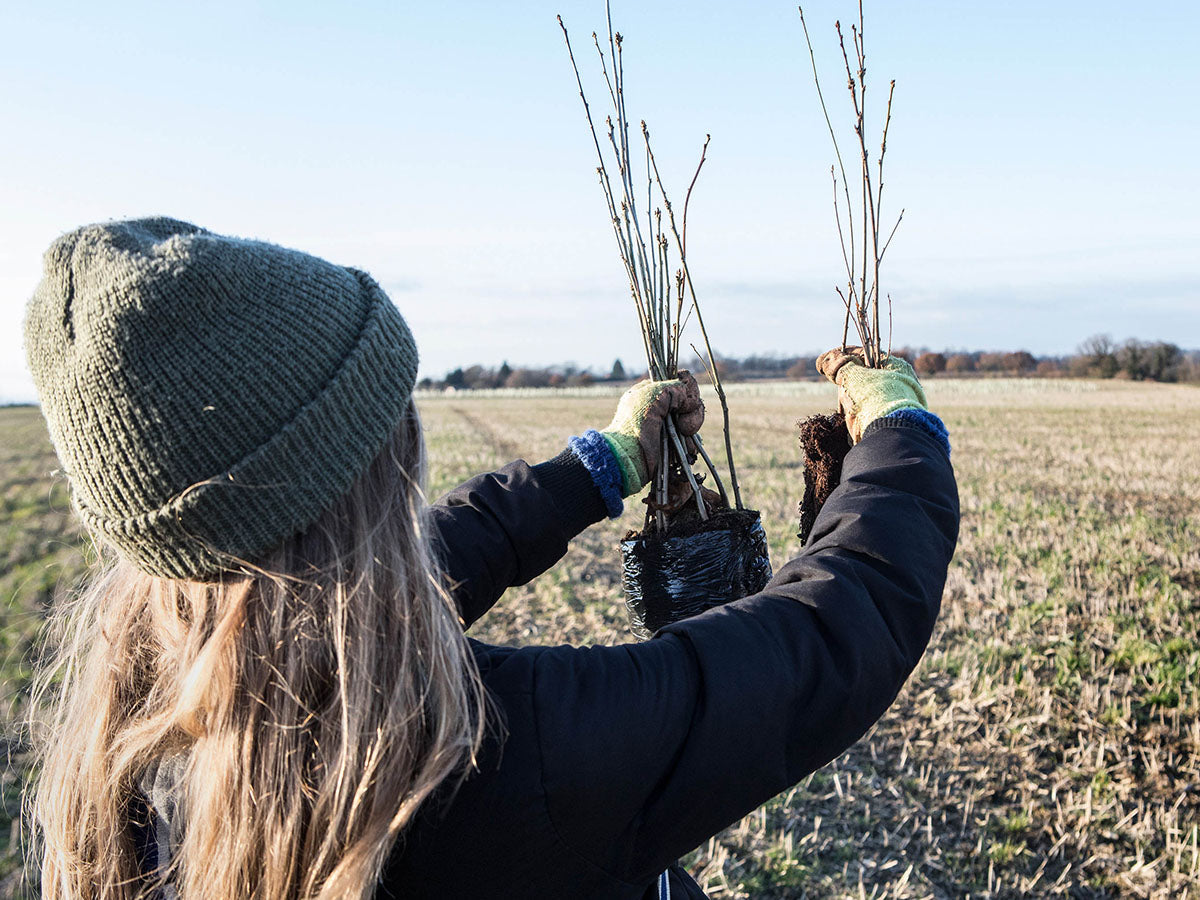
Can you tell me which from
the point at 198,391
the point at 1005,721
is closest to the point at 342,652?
the point at 198,391

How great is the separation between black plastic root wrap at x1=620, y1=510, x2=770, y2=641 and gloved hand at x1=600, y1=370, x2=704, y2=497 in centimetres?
15

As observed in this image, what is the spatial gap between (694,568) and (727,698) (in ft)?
2.65

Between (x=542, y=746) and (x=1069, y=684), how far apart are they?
3.87 meters

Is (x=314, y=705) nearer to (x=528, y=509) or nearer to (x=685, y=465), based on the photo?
(x=528, y=509)

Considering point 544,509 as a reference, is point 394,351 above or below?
above

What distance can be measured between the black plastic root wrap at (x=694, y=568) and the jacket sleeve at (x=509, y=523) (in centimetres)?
20

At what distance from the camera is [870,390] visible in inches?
59.2

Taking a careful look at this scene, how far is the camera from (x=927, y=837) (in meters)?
3.10

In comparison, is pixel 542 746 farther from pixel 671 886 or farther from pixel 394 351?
pixel 671 886

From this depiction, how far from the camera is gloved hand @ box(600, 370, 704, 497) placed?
174cm

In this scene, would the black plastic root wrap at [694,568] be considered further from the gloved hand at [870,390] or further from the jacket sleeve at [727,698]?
the jacket sleeve at [727,698]

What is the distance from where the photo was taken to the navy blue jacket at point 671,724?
3.14ft

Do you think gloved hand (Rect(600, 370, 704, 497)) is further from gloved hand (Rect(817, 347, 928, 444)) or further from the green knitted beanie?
the green knitted beanie

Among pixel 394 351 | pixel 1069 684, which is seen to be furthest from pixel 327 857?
pixel 1069 684
